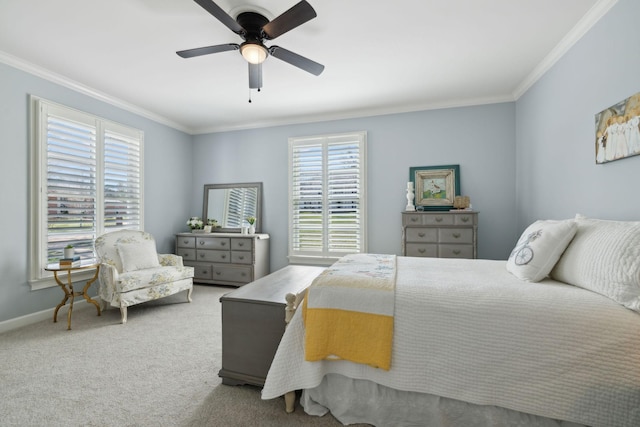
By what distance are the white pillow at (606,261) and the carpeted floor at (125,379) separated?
155 centimetres

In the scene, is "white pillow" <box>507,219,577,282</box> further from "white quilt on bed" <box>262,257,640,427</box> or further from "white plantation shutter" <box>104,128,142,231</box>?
"white plantation shutter" <box>104,128,142,231</box>

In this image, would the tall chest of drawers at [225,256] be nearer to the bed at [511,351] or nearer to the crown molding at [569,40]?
the bed at [511,351]

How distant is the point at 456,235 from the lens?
11.7 ft

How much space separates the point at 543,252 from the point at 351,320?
1.25 metres

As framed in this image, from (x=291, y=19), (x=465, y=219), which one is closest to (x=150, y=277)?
(x=291, y=19)

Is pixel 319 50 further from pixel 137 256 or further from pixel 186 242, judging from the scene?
pixel 186 242

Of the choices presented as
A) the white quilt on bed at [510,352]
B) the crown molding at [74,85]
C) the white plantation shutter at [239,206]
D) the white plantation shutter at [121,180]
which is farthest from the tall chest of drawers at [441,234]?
the crown molding at [74,85]

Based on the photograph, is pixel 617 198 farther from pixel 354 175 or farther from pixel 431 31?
pixel 354 175

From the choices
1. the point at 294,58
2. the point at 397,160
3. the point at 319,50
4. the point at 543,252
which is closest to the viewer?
the point at 543,252

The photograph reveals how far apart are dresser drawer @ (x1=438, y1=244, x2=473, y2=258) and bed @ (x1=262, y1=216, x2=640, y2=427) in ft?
6.00

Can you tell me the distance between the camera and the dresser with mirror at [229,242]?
4.46m

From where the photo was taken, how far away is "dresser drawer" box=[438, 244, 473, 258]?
3.52 metres

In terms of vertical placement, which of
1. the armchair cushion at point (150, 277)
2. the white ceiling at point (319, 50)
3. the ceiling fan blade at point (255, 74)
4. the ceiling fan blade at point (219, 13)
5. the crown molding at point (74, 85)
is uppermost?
the white ceiling at point (319, 50)

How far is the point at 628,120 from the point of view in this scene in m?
1.91
